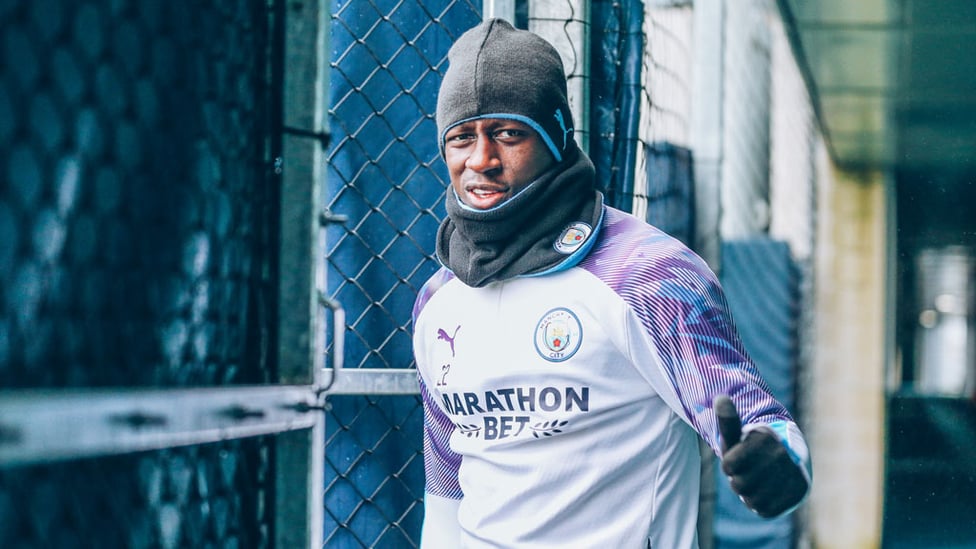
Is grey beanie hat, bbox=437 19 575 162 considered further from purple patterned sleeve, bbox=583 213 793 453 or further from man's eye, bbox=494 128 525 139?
purple patterned sleeve, bbox=583 213 793 453

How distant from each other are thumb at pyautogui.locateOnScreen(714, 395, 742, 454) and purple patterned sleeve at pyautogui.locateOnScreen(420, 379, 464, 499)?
737mm

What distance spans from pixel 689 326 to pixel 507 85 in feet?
1.86

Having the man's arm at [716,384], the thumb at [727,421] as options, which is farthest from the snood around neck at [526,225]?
the thumb at [727,421]

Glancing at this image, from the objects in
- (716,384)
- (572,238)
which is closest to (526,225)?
(572,238)

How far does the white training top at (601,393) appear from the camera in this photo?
183 cm

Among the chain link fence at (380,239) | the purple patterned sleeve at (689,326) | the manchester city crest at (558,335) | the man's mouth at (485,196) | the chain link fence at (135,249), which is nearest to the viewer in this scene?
the chain link fence at (135,249)

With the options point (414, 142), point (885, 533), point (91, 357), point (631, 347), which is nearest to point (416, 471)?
point (414, 142)

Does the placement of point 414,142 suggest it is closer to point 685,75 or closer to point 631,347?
point 631,347

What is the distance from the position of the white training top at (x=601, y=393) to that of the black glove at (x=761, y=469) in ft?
0.49

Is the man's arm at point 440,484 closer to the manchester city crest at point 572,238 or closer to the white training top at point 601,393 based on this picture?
the white training top at point 601,393

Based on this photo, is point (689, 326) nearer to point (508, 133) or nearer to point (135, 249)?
point (508, 133)

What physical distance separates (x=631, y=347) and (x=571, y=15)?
998 mm

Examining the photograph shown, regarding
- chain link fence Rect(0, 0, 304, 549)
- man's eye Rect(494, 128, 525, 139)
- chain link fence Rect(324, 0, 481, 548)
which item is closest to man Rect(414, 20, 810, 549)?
man's eye Rect(494, 128, 525, 139)

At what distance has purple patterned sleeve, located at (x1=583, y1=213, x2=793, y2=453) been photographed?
5.81ft
